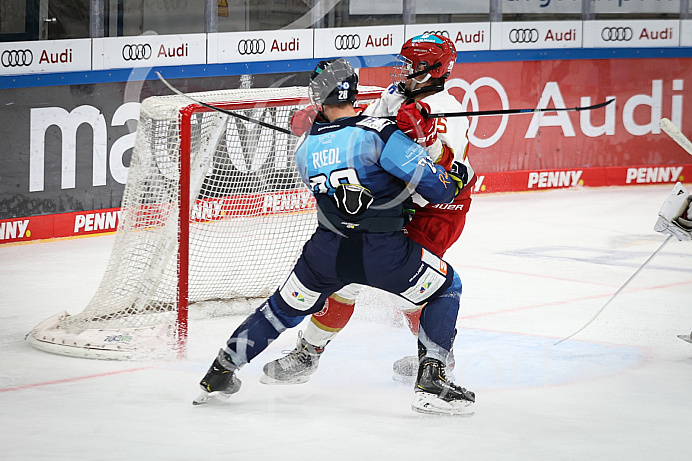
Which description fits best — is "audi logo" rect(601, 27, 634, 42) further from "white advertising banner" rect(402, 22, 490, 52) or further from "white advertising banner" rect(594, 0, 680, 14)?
"white advertising banner" rect(402, 22, 490, 52)

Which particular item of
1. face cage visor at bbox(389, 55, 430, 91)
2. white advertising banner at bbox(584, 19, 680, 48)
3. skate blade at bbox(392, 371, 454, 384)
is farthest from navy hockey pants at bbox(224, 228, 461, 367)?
white advertising banner at bbox(584, 19, 680, 48)

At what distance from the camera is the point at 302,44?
866 cm

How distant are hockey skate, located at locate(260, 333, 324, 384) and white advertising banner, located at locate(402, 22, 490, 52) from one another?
5.59m

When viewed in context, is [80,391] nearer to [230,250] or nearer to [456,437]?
[456,437]

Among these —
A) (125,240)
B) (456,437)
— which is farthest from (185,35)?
(456,437)

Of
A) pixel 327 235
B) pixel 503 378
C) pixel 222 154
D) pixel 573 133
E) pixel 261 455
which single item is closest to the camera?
pixel 261 455

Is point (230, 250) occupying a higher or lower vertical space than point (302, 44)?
lower

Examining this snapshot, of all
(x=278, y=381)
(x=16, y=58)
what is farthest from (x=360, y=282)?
(x=16, y=58)

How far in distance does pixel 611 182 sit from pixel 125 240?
6508mm

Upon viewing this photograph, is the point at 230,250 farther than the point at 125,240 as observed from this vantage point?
Yes

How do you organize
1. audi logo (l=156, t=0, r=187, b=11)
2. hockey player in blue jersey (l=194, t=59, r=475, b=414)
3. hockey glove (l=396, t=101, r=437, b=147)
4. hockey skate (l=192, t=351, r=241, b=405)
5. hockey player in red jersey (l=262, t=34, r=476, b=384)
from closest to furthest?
1. hockey player in blue jersey (l=194, t=59, r=475, b=414)
2. hockey glove (l=396, t=101, r=437, b=147)
3. hockey skate (l=192, t=351, r=241, b=405)
4. hockey player in red jersey (l=262, t=34, r=476, b=384)
5. audi logo (l=156, t=0, r=187, b=11)

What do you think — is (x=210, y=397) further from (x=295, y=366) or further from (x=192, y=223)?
(x=192, y=223)

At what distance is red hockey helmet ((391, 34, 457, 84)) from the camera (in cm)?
406

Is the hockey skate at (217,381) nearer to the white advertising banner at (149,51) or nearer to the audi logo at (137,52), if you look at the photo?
the white advertising banner at (149,51)
